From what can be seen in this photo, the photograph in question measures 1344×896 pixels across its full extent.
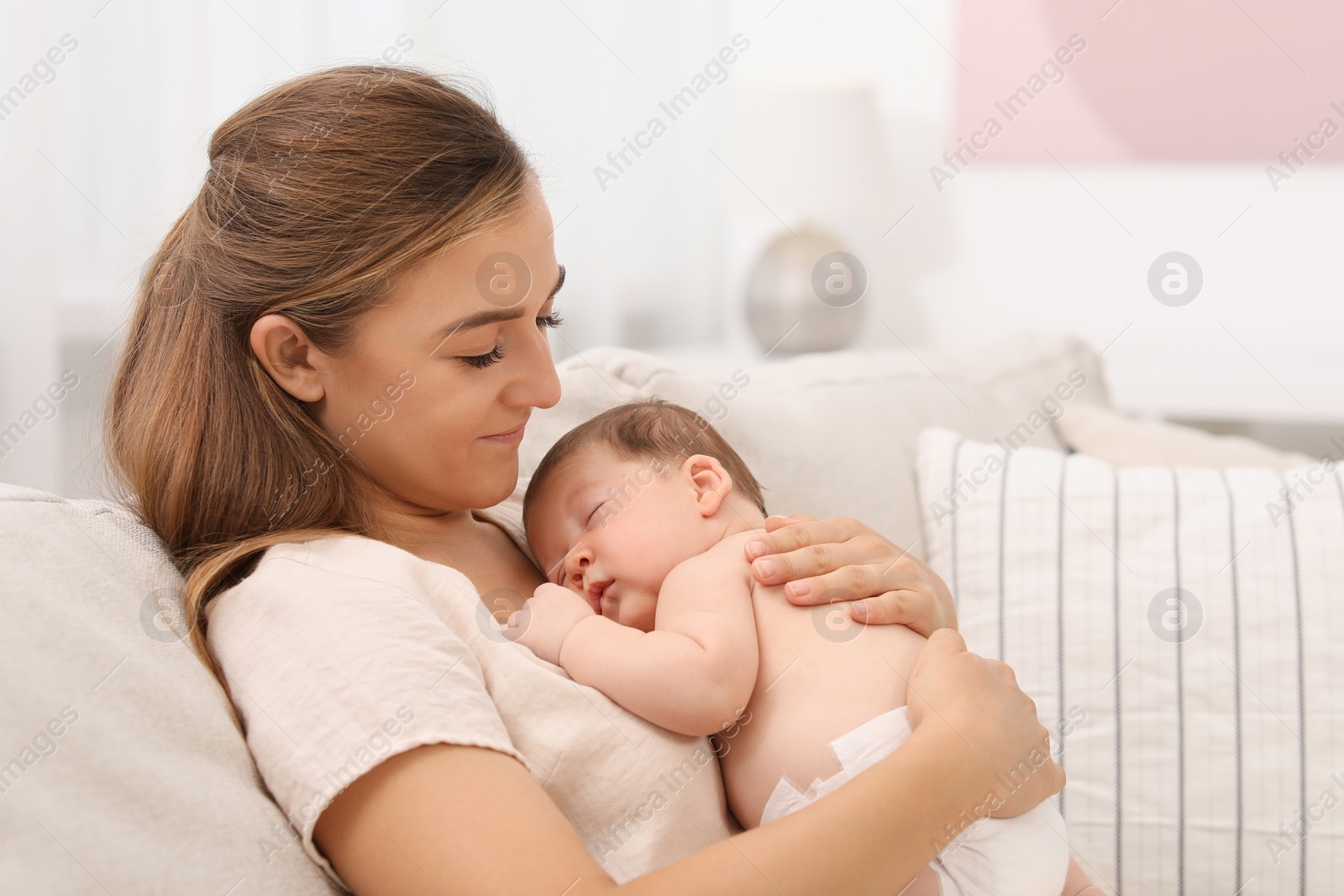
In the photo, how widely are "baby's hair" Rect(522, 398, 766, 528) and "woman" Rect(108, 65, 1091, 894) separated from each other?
3.2 inches

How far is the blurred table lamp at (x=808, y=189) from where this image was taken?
114 inches

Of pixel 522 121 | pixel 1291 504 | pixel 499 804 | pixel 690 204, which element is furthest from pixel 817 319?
pixel 499 804

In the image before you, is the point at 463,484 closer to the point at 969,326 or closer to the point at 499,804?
the point at 499,804

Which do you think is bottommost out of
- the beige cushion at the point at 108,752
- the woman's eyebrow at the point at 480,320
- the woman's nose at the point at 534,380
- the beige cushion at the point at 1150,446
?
the beige cushion at the point at 108,752

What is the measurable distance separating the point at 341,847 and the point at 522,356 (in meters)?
0.44

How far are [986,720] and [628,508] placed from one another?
0.37 meters

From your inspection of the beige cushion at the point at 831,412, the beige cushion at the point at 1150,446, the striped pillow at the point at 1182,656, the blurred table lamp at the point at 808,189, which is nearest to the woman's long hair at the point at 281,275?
the beige cushion at the point at 831,412

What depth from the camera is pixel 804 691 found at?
0.92 m

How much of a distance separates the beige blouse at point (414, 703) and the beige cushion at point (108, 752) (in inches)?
1.2

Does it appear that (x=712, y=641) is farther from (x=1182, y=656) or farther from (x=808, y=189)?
(x=808, y=189)

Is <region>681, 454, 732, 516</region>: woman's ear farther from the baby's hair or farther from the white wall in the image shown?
the white wall

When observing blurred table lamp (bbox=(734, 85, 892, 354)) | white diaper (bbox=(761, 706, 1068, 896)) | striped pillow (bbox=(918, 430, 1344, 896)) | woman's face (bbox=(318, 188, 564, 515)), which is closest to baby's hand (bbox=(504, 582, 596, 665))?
woman's face (bbox=(318, 188, 564, 515))

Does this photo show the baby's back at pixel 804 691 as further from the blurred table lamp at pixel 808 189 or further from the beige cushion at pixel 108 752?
the blurred table lamp at pixel 808 189

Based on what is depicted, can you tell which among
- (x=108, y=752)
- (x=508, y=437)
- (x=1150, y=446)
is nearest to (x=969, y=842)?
(x=508, y=437)
